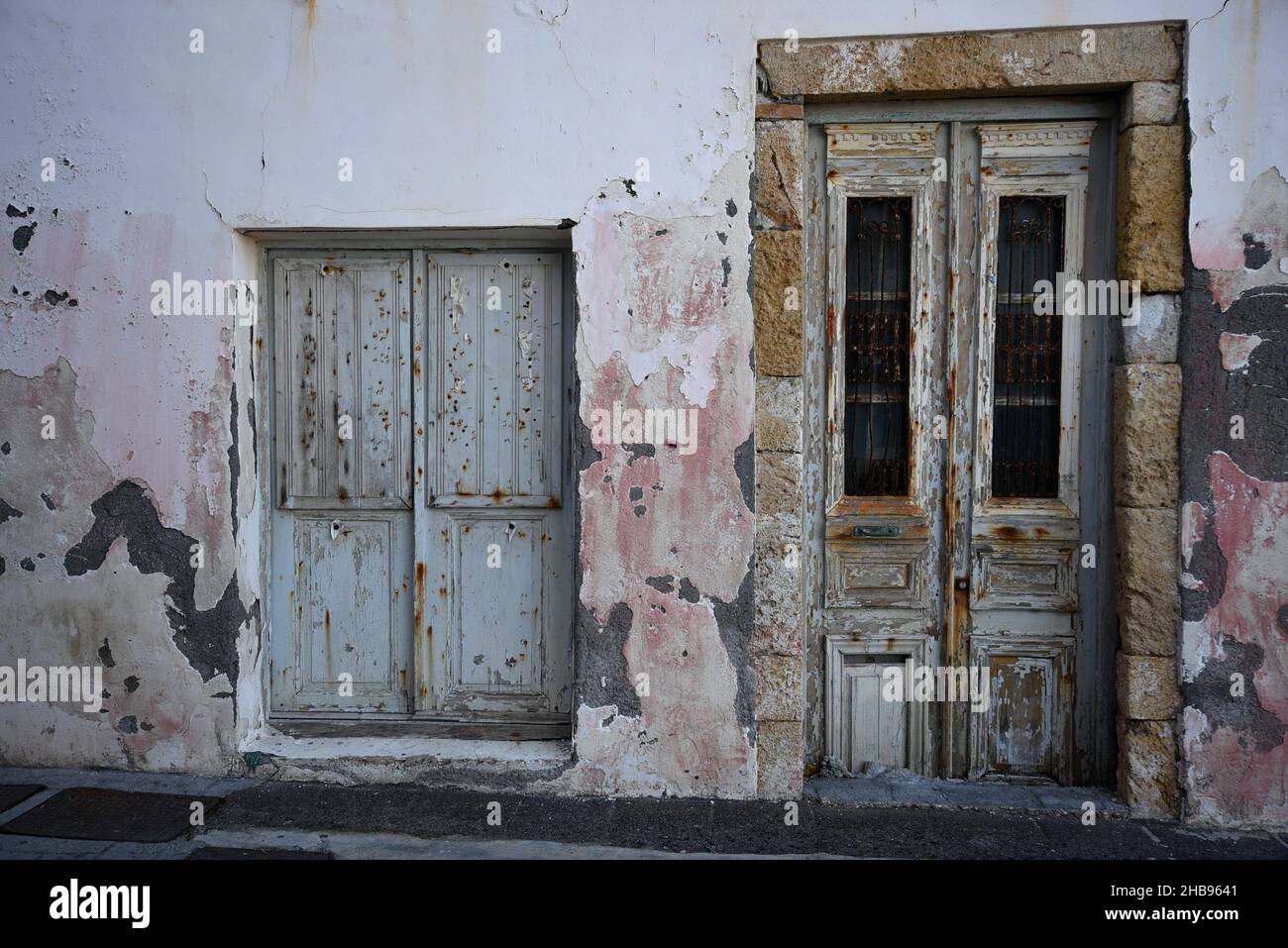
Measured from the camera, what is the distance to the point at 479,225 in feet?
12.6

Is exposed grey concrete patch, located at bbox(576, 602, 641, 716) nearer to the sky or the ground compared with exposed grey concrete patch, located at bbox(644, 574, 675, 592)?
nearer to the ground

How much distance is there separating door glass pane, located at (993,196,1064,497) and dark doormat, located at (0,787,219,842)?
3.48 m

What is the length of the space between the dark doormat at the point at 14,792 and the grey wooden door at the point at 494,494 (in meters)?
1.53

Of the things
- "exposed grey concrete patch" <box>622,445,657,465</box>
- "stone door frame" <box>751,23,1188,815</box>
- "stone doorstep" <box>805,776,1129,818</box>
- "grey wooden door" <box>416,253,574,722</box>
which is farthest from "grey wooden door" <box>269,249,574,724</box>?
"stone doorstep" <box>805,776,1129,818</box>

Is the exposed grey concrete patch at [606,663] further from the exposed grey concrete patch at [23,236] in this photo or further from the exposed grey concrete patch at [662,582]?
the exposed grey concrete patch at [23,236]

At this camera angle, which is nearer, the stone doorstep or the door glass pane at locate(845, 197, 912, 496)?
the stone doorstep

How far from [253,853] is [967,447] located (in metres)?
3.15

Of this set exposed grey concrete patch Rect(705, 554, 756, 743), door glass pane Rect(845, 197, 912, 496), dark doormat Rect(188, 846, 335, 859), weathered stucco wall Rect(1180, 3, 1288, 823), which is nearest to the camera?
dark doormat Rect(188, 846, 335, 859)

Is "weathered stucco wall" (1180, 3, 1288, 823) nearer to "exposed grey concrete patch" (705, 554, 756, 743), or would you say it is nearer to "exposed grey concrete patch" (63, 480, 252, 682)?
"exposed grey concrete patch" (705, 554, 756, 743)

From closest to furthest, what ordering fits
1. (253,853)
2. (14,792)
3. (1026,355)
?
(253,853) < (14,792) < (1026,355)

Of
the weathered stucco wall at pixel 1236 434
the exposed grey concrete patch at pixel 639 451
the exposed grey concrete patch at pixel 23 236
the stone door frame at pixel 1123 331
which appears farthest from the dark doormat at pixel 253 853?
the weathered stucco wall at pixel 1236 434

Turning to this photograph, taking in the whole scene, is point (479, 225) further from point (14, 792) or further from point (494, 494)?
point (14, 792)

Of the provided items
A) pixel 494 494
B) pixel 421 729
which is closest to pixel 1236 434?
pixel 494 494

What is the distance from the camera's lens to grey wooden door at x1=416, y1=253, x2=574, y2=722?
4074 millimetres
